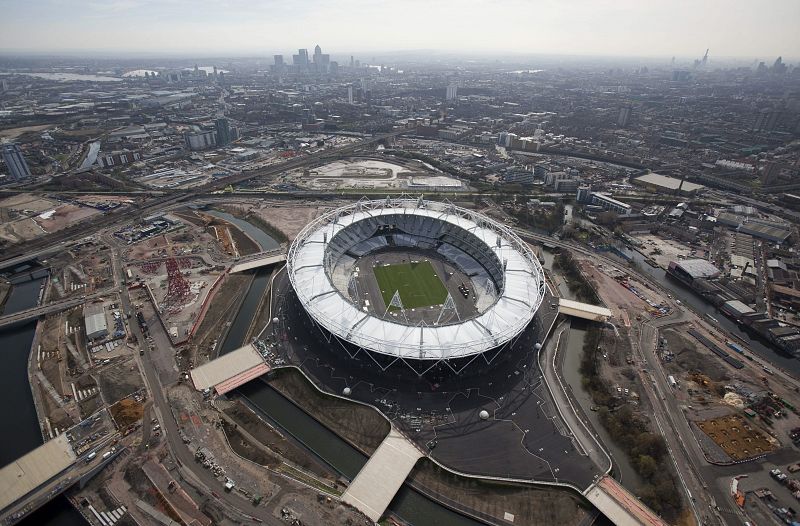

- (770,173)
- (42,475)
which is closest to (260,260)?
(42,475)

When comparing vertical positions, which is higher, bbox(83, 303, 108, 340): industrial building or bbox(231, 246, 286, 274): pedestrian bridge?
bbox(231, 246, 286, 274): pedestrian bridge

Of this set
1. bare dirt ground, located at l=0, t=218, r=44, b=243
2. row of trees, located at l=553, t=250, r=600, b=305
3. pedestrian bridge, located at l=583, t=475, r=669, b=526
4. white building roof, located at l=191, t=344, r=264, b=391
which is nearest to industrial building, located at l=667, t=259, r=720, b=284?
row of trees, located at l=553, t=250, r=600, b=305

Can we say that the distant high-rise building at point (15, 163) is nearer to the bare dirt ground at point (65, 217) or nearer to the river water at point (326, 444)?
the bare dirt ground at point (65, 217)

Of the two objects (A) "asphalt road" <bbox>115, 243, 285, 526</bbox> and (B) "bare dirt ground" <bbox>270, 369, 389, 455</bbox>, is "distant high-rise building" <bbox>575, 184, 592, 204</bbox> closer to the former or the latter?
(B) "bare dirt ground" <bbox>270, 369, 389, 455</bbox>

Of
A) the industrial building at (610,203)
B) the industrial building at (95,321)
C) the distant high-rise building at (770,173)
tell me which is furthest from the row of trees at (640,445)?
the distant high-rise building at (770,173)

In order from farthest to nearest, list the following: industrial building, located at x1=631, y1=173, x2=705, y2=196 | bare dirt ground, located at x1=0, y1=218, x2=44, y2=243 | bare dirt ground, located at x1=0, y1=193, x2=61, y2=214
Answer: industrial building, located at x1=631, y1=173, x2=705, y2=196 < bare dirt ground, located at x1=0, y1=193, x2=61, y2=214 < bare dirt ground, located at x1=0, y1=218, x2=44, y2=243

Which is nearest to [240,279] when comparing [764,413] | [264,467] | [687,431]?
[264,467]
